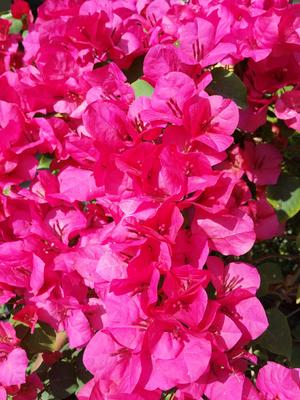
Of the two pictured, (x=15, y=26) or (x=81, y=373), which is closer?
(x=81, y=373)

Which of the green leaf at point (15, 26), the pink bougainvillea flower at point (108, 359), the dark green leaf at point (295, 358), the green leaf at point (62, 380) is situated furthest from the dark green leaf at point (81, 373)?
the green leaf at point (15, 26)

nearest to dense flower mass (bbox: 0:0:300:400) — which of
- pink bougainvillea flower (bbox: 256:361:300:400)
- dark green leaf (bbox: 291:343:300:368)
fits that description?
pink bougainvillea flower (bbox: 256:361:300:400)

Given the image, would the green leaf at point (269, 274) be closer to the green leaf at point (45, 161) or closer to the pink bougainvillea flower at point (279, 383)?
the pink bougainvillea flower at point (279, 383)

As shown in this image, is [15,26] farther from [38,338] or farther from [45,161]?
Answer: [38,338]

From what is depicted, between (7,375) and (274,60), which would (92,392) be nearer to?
(7,375)

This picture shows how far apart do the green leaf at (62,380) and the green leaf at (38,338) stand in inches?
5.7

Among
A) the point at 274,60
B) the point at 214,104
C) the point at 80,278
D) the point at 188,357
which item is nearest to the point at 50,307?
the point at 80,278

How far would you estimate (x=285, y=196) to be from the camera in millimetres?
971

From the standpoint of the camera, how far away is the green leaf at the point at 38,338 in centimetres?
99

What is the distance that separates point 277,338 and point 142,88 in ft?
1.65

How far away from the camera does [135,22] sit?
107 cm

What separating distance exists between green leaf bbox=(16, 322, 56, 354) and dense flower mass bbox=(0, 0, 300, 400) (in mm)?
33

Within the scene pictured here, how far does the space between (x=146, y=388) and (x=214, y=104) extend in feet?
1.36

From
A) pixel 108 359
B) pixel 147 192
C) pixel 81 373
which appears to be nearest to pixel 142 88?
pixel 147 192
